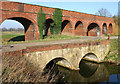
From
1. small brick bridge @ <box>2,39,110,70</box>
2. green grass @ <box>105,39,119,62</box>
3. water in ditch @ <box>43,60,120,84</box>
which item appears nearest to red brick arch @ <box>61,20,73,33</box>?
small brick bridge @ <box>2,39,110,70</box>

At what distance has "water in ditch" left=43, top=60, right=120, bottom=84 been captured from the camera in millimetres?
8719

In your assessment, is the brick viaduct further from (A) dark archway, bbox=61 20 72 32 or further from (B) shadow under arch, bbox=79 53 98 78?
(B) shadow under arch, bbox=79 53 98 78

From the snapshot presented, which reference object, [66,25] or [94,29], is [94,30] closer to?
[94,29]

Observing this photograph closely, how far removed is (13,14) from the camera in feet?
33.8

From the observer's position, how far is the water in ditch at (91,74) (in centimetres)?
872

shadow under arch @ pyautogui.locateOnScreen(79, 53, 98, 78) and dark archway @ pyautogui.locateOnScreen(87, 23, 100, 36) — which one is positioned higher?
dark archway @ pyautogui.locateOnScreen(87, 23, 100, 36)

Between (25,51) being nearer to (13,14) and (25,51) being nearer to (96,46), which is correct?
(13,14)

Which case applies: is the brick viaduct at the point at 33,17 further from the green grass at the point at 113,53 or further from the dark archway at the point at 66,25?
the green grass at the point at 113,53

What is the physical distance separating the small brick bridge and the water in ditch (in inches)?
24.4

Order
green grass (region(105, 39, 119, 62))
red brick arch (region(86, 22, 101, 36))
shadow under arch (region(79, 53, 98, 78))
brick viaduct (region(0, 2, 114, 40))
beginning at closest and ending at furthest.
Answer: shadow under arch (region(79, 53, 98, 78))
brick viaduct (region(0, 2, 114, 40))
green grass (region(105, 39, 119, 62))
red brick arch (region(86, 22, 101, 36))

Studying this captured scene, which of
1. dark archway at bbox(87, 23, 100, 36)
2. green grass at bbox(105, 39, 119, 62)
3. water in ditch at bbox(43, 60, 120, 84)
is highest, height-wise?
dark archway at bbox(87, 23, 100, 36)

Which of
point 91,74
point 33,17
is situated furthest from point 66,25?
point 91,74

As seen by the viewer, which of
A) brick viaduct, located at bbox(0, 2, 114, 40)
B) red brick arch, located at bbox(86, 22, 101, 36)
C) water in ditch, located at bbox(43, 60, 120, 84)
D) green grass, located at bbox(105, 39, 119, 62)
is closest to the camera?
water in ditch, located at bbox(43, 60, 120, 84)

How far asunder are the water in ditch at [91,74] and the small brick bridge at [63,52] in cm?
62
